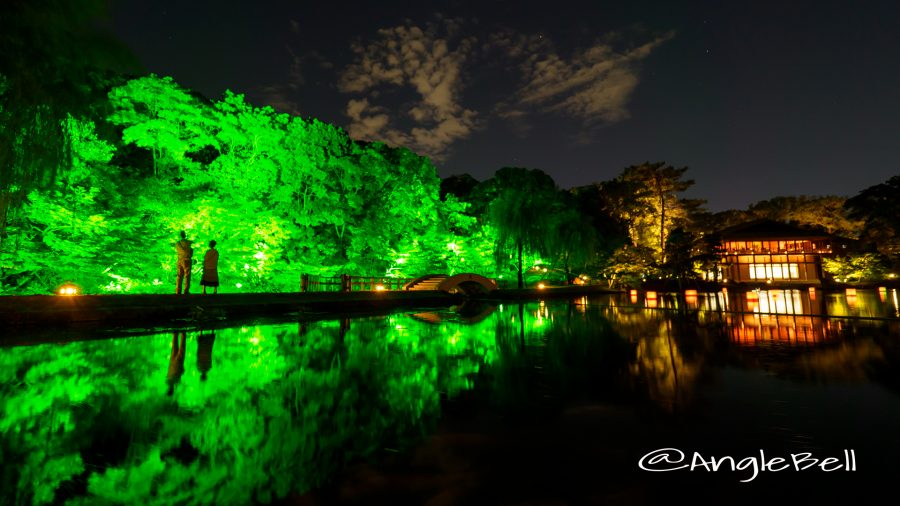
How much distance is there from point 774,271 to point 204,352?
185ft

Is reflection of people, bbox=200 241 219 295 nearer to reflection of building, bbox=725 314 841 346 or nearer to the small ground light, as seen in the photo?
the small ground light

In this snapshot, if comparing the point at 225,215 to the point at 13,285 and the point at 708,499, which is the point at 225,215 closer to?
the point at 13,285

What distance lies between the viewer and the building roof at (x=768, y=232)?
45.4 m

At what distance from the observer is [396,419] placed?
12.5 feet

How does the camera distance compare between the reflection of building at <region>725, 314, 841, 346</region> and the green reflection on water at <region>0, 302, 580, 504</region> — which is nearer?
the green reflection on water at <region>0, 302, 580, 504</region>

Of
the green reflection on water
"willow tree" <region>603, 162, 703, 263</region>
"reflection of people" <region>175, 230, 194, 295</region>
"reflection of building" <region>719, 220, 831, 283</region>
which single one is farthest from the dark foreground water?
"reflection of building" <region>719, 220, 831, 283</region>

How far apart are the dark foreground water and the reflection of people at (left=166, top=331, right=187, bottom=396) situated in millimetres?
51

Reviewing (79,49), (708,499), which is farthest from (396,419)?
(79,49)

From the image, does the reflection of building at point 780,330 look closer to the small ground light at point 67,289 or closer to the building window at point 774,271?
the small ground light at point 67,289

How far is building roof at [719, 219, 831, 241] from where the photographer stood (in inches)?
1786

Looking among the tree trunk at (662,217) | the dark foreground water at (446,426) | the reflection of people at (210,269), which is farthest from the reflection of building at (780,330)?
the tree trunk at (662,217)

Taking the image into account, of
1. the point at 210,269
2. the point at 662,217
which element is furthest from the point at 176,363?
the point at 662,217

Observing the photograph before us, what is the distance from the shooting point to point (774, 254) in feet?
153

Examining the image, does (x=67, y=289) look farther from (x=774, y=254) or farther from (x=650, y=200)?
(x=774, y=254)
